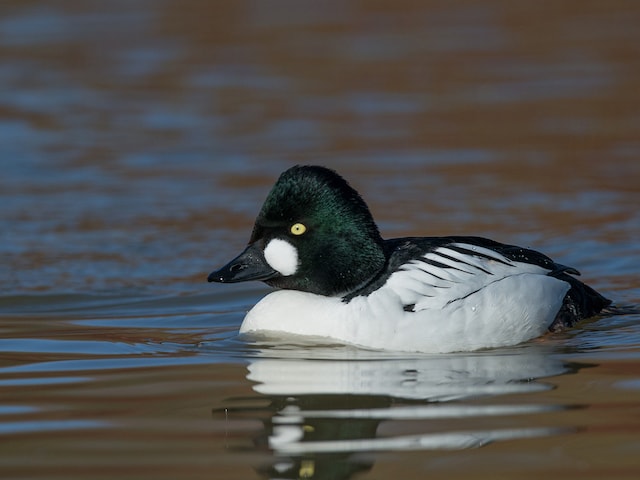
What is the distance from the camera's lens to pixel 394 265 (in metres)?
7.74

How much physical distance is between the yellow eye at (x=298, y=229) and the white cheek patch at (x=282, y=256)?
0.08 meters

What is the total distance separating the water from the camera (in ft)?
18.7

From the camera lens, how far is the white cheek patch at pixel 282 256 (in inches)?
303

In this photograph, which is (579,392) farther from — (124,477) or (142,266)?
(142,266)

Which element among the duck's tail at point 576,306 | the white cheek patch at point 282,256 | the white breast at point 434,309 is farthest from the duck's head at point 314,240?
the duck's tail at point 576,306

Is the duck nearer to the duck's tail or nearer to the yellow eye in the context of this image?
the yellow eye

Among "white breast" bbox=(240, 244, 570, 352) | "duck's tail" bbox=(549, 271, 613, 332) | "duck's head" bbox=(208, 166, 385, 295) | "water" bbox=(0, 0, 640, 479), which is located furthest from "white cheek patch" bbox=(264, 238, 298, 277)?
"duck's tail" bbox=(549, 271, 613, 332)

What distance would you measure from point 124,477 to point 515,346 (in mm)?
3132

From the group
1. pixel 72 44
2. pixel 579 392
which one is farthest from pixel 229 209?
pixel 72 44

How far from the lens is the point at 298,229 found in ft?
Result: 25.1

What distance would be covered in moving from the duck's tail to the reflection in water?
754mm

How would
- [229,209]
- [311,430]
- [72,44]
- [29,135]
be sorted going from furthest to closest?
[72,44] → [29,135] → [229,209] → [311,430]

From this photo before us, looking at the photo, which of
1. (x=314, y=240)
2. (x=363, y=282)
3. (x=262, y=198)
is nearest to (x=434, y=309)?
(x=363, y=282)

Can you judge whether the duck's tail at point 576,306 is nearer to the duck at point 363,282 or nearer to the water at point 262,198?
the water at point 262,198
